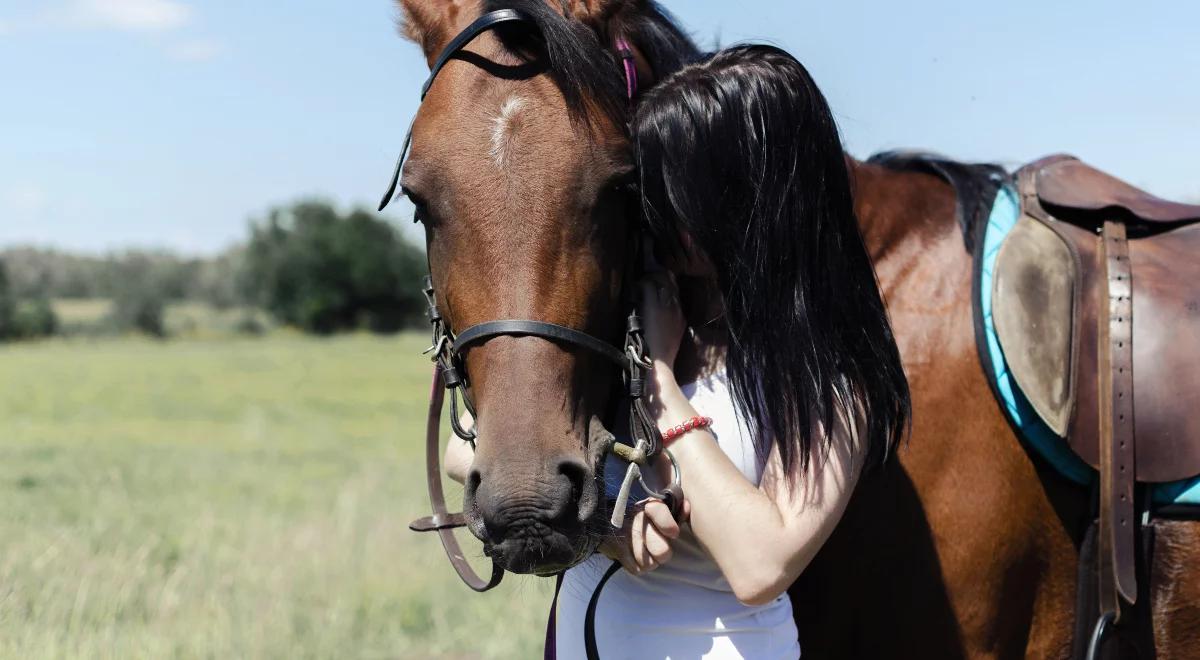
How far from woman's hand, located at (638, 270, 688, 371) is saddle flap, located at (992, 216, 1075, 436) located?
2.83ft

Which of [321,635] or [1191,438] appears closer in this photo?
[1191,438]

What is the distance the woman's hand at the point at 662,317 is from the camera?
2170 mm

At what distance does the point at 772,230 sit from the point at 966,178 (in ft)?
3.54

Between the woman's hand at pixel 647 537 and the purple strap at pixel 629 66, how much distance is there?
86 cm

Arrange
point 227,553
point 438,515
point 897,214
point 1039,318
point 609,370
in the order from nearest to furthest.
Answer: point 609,370 < point 438,515 < point 1039,318 < point 897,214 < point 227,553

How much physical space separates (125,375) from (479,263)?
28568 mm

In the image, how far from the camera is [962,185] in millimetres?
2920

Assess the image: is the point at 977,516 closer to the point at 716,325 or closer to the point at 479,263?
the point at 716,325

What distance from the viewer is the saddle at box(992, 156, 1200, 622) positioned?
8.14ft

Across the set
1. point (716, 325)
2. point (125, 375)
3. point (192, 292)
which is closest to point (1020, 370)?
point (716, 325)

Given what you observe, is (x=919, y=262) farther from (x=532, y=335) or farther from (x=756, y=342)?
(x=532, y=335)

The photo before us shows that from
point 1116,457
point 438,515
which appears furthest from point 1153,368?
point 438,515

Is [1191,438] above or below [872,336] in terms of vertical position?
below

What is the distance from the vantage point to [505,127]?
2037 mm
